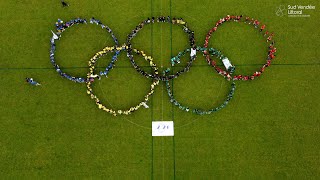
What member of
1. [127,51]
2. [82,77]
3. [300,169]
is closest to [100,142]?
[82,77]

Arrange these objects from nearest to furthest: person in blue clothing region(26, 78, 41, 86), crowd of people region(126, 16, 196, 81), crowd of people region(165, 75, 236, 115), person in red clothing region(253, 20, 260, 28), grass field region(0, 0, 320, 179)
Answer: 1. grass field region(0, 0, 320, 179)
2. person in blue clothing region(26, 78, 41, 86)
3. crowd of people region(165, 75, 236, 115)
4. crowd of people region(126, 16, 196, 81)
5. person in red clothing region(253, 20, 260, 28)

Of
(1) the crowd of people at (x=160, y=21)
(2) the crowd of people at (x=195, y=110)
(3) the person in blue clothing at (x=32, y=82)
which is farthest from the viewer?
Answer: (1) the crowd of people at (x=160, y=21)

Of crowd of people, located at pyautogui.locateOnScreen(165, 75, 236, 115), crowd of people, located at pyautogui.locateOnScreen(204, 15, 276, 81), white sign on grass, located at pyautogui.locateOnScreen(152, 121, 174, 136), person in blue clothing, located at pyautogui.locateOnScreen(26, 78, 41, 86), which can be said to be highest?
crowd of people, located at pyautogui.locateOnScreen(204, 15, 276, 81)

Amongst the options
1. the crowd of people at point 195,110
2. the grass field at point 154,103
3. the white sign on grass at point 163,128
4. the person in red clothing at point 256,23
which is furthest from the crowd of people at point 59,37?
the person in red clothing at point 256,23

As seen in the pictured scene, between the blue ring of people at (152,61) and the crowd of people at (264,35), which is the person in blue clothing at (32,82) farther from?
the crowd of people at (264,35)

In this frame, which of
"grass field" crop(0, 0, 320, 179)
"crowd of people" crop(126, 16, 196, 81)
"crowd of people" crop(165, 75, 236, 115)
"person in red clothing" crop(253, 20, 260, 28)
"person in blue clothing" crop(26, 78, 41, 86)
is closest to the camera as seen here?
"grass field" crop(0, 0, 320, 179)

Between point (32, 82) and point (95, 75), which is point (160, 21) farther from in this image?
point (32, 82)

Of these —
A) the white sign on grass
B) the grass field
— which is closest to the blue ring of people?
the grass field

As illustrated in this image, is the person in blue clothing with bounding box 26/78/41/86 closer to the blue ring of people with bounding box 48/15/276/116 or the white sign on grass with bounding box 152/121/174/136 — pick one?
the blue ring of people with bounding box 48/15/276/116

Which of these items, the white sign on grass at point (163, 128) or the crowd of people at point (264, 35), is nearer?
the white sign on grass at point (163, 128)
